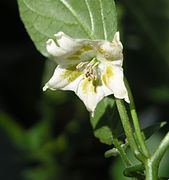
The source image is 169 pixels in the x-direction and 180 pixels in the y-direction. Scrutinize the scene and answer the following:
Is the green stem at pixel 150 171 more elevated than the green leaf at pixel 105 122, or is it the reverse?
the green leaf at pixel 105 122

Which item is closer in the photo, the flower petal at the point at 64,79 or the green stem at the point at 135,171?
the green stem at the point at 135,171

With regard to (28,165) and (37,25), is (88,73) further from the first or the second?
(28,165)

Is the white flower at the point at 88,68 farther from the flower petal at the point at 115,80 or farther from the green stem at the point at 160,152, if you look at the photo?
the green stem at the point at 160,152

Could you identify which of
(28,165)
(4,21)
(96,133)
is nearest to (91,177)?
(28,165)

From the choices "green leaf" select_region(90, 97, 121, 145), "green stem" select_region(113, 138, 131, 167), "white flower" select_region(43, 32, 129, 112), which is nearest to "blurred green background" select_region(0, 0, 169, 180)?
"green leaf" select_region(90, 97, 121, 145)

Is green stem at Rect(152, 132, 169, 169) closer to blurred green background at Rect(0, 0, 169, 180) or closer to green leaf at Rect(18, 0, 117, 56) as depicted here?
green leaf at Rect(18, 0, 117, 56)

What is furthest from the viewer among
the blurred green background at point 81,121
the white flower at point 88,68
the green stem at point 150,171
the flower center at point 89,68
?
the blurred green background at point 81,121

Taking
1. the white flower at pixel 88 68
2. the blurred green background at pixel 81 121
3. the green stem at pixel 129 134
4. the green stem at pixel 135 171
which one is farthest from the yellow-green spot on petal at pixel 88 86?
the blurred green background at pixel 81 121
